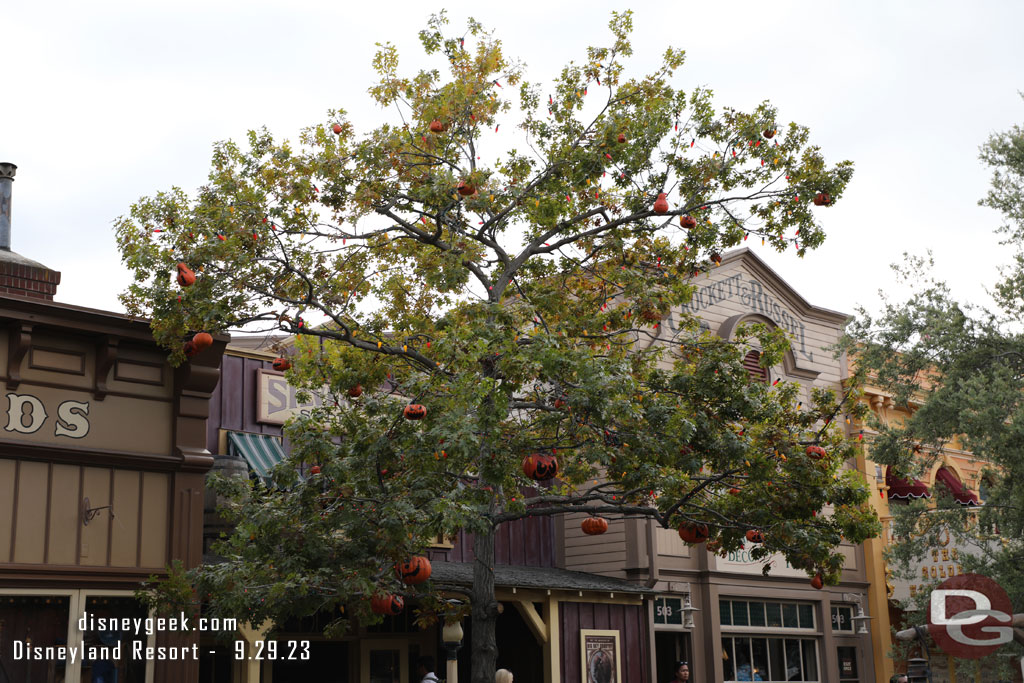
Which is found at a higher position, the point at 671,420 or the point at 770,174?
the point at 770,174

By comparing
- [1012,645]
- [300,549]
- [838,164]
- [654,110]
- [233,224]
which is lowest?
[1012,645]

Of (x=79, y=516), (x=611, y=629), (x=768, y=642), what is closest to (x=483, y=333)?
(x=79, y=516)

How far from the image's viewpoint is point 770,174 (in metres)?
14.2

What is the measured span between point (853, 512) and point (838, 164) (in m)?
4.50

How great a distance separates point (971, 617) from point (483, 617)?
7.16m

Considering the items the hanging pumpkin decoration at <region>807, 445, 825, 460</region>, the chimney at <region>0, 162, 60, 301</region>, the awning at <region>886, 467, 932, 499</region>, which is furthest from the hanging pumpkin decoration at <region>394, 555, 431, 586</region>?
the awning at <region>886, 467, 932, 499</region>

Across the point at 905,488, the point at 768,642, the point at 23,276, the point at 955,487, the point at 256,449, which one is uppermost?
the point at 23,276

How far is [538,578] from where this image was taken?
1961 cm

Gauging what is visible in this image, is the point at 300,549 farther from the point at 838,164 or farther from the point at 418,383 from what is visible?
the point at 838,164

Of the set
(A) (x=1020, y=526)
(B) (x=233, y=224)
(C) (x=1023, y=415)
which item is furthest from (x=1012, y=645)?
(B) (x=233, y=224)

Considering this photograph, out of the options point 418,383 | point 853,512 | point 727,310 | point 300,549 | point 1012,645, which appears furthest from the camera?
point 727,310

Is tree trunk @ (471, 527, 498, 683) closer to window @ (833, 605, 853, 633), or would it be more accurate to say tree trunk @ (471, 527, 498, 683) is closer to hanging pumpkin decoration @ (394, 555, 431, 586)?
hanging pumpkin decoration @ (394, 555, 431, 586)

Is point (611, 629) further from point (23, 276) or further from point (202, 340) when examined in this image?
point (23, 276)

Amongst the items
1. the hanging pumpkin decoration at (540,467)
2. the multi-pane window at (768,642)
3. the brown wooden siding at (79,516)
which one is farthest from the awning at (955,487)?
the brown wooden siding at (79,516)
